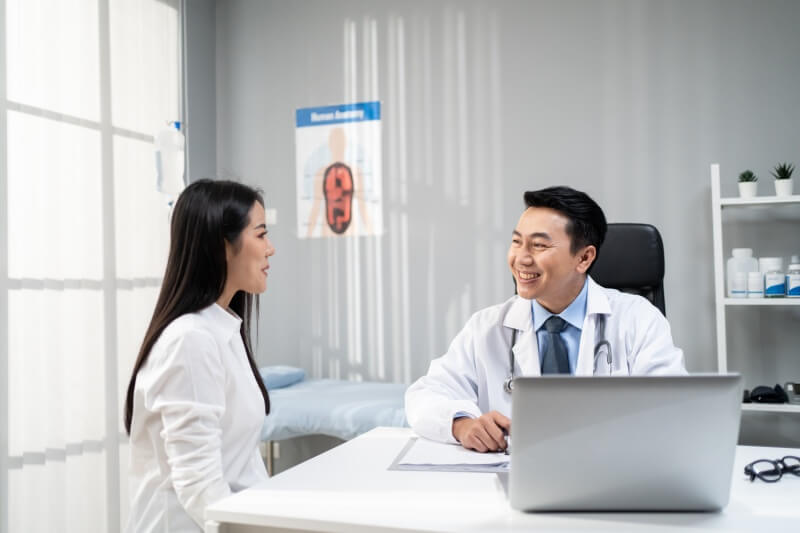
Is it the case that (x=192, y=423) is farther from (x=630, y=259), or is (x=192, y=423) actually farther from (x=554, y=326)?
(x=630, y=259)

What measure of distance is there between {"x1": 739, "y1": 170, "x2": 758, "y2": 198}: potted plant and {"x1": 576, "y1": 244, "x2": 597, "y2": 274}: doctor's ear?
1.20 meters

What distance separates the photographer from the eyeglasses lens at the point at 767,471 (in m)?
1.13

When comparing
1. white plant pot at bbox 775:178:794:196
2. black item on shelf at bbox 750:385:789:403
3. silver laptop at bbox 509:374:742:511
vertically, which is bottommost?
black item on shelf at bbox 750:385:789:403

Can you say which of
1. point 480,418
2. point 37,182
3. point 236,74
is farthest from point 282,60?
point 480,418

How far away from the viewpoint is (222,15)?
3.75 m

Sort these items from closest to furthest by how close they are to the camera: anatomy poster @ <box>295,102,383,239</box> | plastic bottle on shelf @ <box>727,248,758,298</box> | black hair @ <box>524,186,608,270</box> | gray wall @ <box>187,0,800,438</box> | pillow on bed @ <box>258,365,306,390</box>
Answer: black hair @ <box>524,186,608,270</box> < plastic bottle on shelf @ <box>727,248,758,298</box> < gray wall @ <box>187,0,800,438</box> < pillow on bed @ <box>258,365,306,390</box> < anatomy poster @ <box>295,102,383,239</box>

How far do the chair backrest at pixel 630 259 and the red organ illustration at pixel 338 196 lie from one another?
1.68 meters

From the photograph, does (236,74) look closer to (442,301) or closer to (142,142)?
(142,142)

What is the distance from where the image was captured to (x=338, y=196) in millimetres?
3514

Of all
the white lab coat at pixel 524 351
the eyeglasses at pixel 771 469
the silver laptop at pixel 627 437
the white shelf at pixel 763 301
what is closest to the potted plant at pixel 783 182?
the white shelf at pixel 763 301

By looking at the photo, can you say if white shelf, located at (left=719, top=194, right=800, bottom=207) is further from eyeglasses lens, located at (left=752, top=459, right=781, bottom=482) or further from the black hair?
eyeglasses lens, located at (left=752, top=459, right=781, bottom=482)

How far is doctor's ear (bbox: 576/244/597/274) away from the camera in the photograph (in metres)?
1.79

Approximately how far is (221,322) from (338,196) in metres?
2.15

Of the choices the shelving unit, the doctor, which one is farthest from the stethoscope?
the shelving unit
